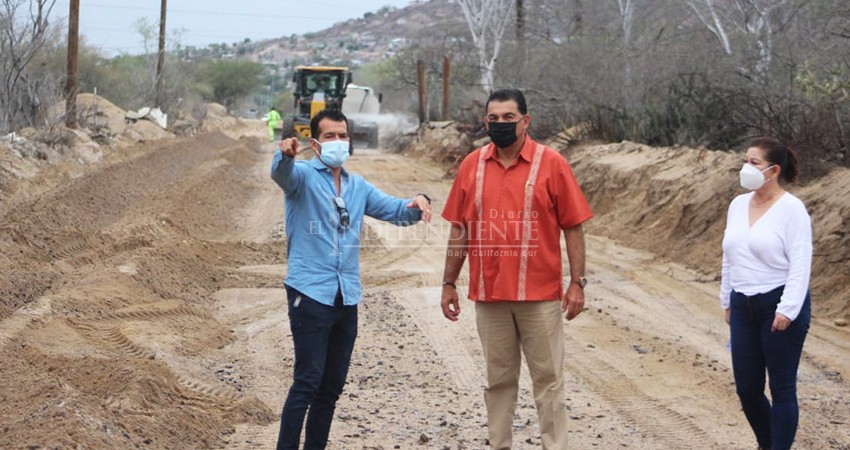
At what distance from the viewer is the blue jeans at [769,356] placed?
18.5 ft

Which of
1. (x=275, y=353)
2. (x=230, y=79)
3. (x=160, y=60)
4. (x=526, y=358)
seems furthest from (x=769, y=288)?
(x=230, y=79)

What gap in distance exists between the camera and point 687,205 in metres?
15.8

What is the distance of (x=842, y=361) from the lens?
356 inches

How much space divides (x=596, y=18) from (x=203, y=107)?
29.5 metres

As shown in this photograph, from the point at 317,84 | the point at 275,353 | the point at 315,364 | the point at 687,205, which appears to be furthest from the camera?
the point at 317,84

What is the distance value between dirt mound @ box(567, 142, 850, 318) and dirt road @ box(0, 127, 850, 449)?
1.56ft

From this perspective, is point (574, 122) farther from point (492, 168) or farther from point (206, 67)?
point (206, 67)

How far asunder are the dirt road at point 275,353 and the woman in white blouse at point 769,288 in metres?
0.99

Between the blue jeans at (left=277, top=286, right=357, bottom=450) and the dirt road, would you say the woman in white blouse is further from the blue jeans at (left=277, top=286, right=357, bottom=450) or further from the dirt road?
the blue jeans at (left=277, top=286, right=357, bottom=450)

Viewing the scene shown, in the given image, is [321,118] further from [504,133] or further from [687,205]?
[687,205]

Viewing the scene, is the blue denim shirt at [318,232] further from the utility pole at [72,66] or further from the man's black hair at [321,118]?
the utility pole at [72,66]

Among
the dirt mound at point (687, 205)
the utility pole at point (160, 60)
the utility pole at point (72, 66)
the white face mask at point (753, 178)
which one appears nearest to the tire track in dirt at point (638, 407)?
the white face mask at point (753, 178)

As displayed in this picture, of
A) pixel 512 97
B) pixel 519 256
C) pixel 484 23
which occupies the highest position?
pixel 484 23

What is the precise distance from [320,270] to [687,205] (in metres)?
11.2
